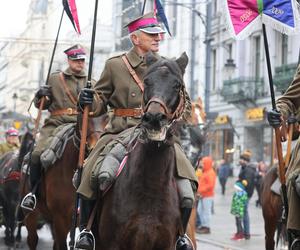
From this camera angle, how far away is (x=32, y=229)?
40.0ft

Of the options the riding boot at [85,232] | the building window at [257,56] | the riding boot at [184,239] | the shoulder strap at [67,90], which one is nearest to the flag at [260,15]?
the riding boot at [184,239]

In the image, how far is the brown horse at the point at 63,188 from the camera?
10.5 metres

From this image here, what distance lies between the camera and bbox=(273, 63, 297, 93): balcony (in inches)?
1556

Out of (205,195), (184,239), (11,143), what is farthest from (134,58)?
(205,195)

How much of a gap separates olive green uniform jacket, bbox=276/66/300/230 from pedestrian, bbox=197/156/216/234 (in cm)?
1262

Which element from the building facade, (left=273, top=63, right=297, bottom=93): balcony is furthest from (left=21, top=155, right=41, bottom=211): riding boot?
the building facade

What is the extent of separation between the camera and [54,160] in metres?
11.1

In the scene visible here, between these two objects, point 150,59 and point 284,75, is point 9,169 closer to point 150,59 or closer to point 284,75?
point 150,59

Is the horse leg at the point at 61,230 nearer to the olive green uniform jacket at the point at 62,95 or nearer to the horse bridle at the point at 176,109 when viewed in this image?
the olive green uniform jacket at the point at 62,95

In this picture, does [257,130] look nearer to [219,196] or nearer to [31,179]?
[219,196]

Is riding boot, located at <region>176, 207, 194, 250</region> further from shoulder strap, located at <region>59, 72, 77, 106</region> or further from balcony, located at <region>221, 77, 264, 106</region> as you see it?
balcony, located at <region>221, 77, 264, 106</region>

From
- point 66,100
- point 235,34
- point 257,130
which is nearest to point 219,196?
point 257,130

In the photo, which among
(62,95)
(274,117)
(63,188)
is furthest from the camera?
(62,95)

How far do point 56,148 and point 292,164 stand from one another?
4161 mm
